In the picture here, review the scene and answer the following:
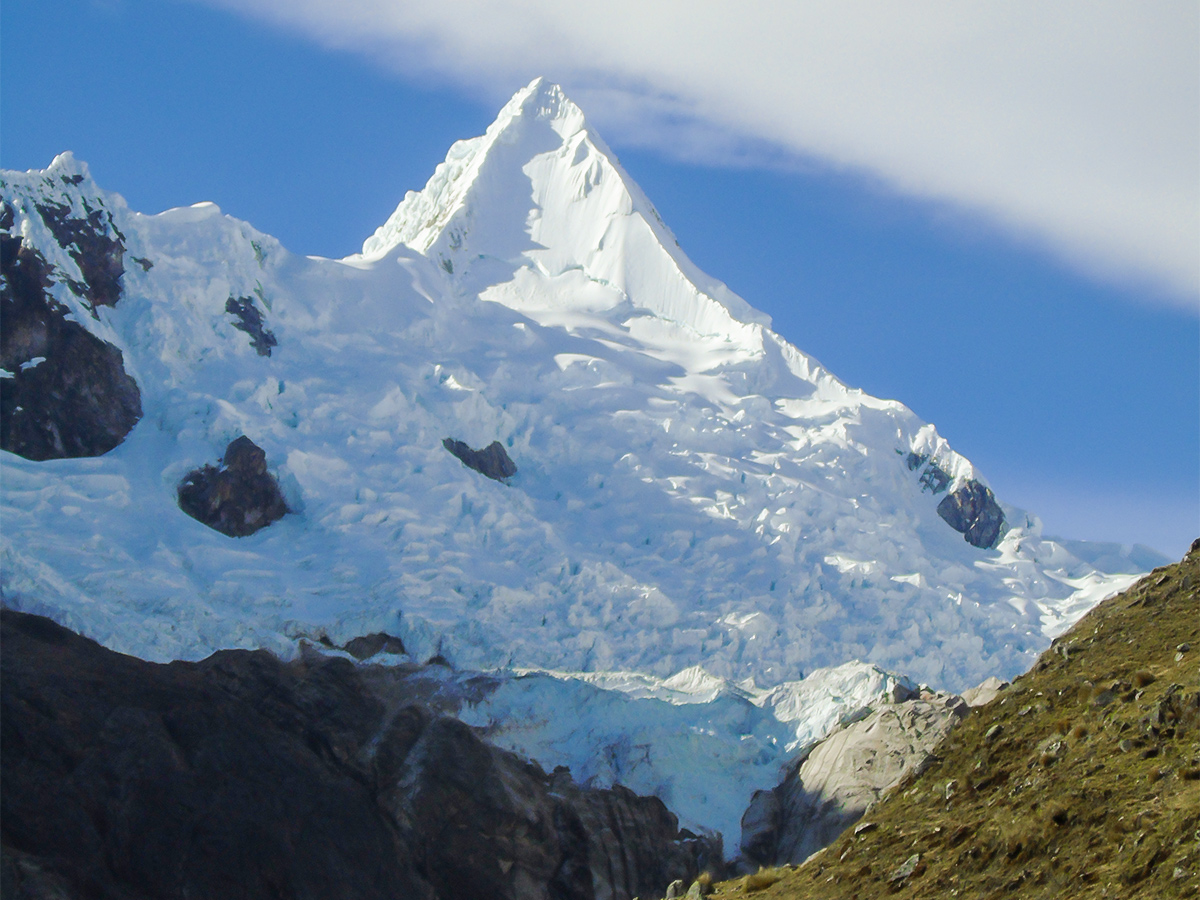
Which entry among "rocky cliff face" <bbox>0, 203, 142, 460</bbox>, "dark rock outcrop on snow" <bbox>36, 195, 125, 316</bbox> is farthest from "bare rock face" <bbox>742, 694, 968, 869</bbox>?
"dark rock outcrop on snow" <bbox>36, 195, 125, 316</bbox>

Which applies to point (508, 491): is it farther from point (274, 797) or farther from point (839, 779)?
point (274, 797)

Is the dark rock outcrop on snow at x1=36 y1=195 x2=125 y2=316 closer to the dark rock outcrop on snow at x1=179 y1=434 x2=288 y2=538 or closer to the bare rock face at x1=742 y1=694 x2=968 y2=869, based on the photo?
the dark rock outcrop on snow at x1=179 y1=434 x2=288 y2=538

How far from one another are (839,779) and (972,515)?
150 feet

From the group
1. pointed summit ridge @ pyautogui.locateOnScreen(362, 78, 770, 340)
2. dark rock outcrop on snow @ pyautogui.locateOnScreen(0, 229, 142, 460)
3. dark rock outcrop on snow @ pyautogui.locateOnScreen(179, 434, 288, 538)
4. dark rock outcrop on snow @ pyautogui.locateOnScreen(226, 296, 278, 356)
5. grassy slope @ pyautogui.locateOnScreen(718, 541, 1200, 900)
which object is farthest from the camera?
pointed summit ridge @ pyautogui.locateOnScreen(362, 78, 770, 340)

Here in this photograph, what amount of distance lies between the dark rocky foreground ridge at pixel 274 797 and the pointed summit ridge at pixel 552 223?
51.5 m

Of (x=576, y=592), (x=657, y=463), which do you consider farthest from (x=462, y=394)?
(x=576, y=592)

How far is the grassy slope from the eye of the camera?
1148cm

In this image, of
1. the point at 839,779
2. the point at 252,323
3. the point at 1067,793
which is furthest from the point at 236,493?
the point at 1067,793

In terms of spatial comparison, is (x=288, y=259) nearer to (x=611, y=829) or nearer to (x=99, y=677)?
(x=99, y=677)

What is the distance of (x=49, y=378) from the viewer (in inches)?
2559

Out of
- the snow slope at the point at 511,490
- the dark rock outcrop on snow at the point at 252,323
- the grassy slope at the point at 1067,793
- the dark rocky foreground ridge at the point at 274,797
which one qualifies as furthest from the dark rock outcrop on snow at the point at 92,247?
the grassy slope at the point at 1067,793

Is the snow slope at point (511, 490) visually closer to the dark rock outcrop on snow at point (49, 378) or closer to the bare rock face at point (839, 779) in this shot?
the dark rock outcrop on snow at point (49, 378)

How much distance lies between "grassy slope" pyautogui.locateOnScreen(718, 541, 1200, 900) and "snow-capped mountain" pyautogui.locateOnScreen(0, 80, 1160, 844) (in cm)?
3835

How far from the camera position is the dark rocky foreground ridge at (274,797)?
40.7 m
